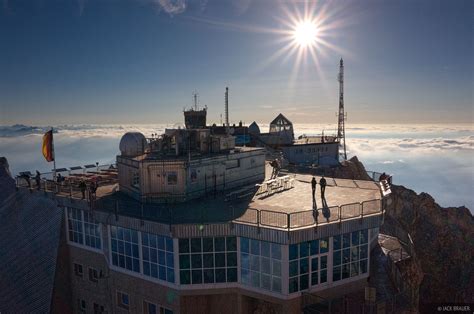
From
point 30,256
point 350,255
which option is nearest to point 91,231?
point 30,256

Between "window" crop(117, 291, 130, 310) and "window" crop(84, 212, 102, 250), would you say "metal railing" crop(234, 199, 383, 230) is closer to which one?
"window" crop(117, 291, 130, 310)

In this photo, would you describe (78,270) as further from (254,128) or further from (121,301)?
(254,128)

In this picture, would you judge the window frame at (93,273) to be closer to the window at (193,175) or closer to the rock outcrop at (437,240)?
the window at (193,175)

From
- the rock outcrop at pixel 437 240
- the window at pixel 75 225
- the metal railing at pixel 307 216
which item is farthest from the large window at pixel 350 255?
the rock outcrop at pixel 437 240

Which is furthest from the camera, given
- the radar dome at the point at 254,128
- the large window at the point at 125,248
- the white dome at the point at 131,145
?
the radar dome at the point at 254,128

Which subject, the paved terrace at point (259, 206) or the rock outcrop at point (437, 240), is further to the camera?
the rock outcrop at point (437, 240)

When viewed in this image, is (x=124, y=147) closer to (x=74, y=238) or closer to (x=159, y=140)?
(x=159, y=140)

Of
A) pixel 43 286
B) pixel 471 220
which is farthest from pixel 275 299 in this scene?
pixel 471 220

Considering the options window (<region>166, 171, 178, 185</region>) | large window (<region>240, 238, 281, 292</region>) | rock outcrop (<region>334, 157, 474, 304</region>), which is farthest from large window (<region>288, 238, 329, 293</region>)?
rock outcrop (<region>334, 157, 474, 304</region>)
